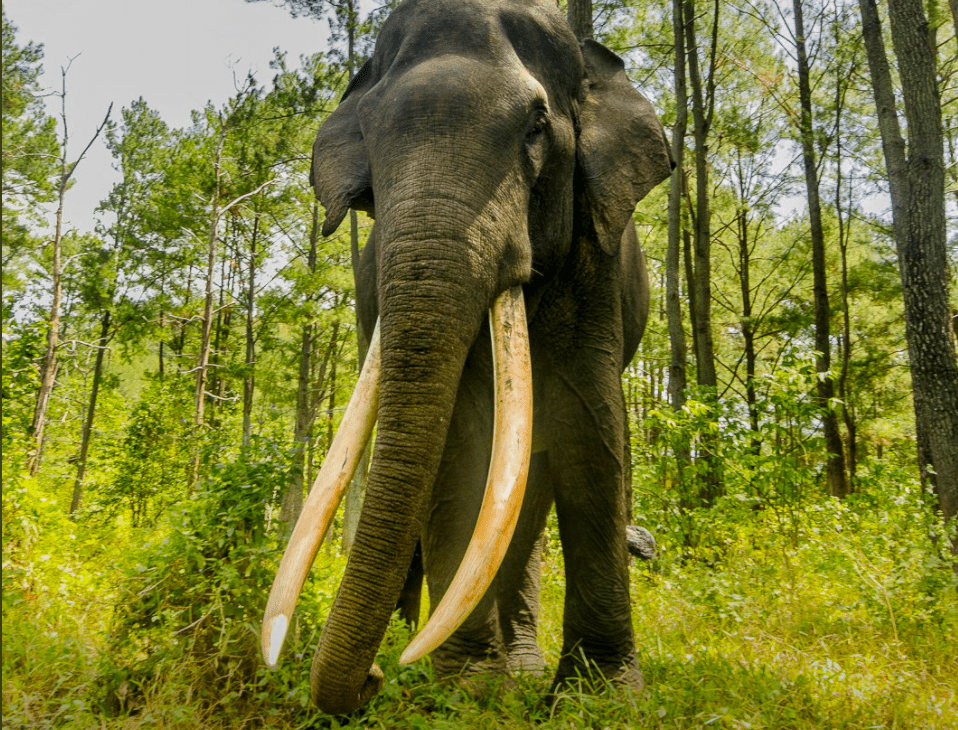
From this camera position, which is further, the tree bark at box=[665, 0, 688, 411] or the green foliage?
the tree bark at box=[665, 0, 688, 411]

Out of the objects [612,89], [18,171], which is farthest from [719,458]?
[18,171]

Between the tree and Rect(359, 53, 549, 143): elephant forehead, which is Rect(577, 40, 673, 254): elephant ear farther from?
the tree

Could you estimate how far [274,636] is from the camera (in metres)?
2.39

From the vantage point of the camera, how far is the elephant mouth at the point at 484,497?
2.42 meters

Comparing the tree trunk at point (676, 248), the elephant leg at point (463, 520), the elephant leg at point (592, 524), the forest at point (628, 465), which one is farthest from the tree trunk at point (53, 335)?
the elephant leg at point (592, 524)

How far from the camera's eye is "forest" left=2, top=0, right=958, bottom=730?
348 centimetres

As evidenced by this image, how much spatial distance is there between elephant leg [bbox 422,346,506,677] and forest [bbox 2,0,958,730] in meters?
0.17

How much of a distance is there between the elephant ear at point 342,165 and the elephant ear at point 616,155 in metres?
1.07

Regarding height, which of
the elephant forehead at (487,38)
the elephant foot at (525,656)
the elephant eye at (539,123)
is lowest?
the elephant foot at (525,656)

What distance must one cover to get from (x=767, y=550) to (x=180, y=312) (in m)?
14.8

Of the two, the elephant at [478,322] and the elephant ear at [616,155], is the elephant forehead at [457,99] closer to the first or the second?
the elephant at [478,322]

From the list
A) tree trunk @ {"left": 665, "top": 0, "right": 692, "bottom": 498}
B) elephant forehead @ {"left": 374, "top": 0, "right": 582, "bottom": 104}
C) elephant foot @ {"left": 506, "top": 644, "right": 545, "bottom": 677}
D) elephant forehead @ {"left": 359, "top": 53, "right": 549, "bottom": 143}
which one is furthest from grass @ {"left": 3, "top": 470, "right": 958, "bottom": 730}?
tree trunk @ {"left": 665, "top": 0, "right": 692, "bottom": 498}

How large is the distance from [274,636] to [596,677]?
1.83 meters

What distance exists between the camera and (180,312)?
17.7 m
